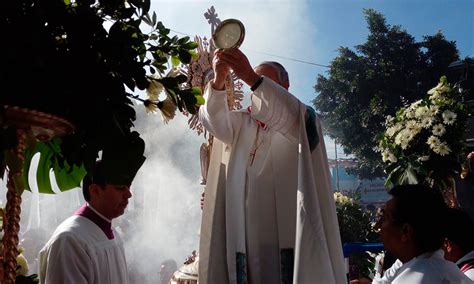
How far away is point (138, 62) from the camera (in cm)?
161

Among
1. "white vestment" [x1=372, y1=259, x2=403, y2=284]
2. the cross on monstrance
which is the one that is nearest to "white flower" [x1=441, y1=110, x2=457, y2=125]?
"white vestment" [x1=372, y1=259, x2=403, y2=284]

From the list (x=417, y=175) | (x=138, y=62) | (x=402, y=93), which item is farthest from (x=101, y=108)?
(x=402, y=93)

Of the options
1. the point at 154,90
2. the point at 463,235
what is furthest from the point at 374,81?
the point at 154,90

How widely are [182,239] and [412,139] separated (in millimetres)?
6543

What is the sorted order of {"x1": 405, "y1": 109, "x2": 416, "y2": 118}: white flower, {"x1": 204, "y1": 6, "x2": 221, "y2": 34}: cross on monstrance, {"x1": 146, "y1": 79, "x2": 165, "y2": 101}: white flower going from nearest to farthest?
{"x1": 146, "y1": 79, "x2": 165, "y2": 101}: white flower
{"x1": 204, "y1": 6, "x2": 221, "y2": 34}: cross on monstrance
{"x1": 405, "y1": 109, "x2": 416, "y2": 118}: white flower

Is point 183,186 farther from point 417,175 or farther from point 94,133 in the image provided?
point 94,133

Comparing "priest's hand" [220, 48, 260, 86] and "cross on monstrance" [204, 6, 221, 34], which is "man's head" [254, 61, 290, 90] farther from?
"cross on monstrance" [204, 6, 221, 34]

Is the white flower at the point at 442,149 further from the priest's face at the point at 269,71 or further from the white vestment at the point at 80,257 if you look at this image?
the white vestment at the point at 80,257

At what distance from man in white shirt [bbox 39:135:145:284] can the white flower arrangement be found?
9.25ft

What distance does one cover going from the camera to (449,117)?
4.64m

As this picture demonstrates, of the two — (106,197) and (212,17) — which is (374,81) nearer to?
(212,17)

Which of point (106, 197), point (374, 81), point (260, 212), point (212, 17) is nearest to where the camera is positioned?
point (260, 212)

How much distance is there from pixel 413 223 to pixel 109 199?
1.69 m

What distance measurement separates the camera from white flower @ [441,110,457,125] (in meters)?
4.63
